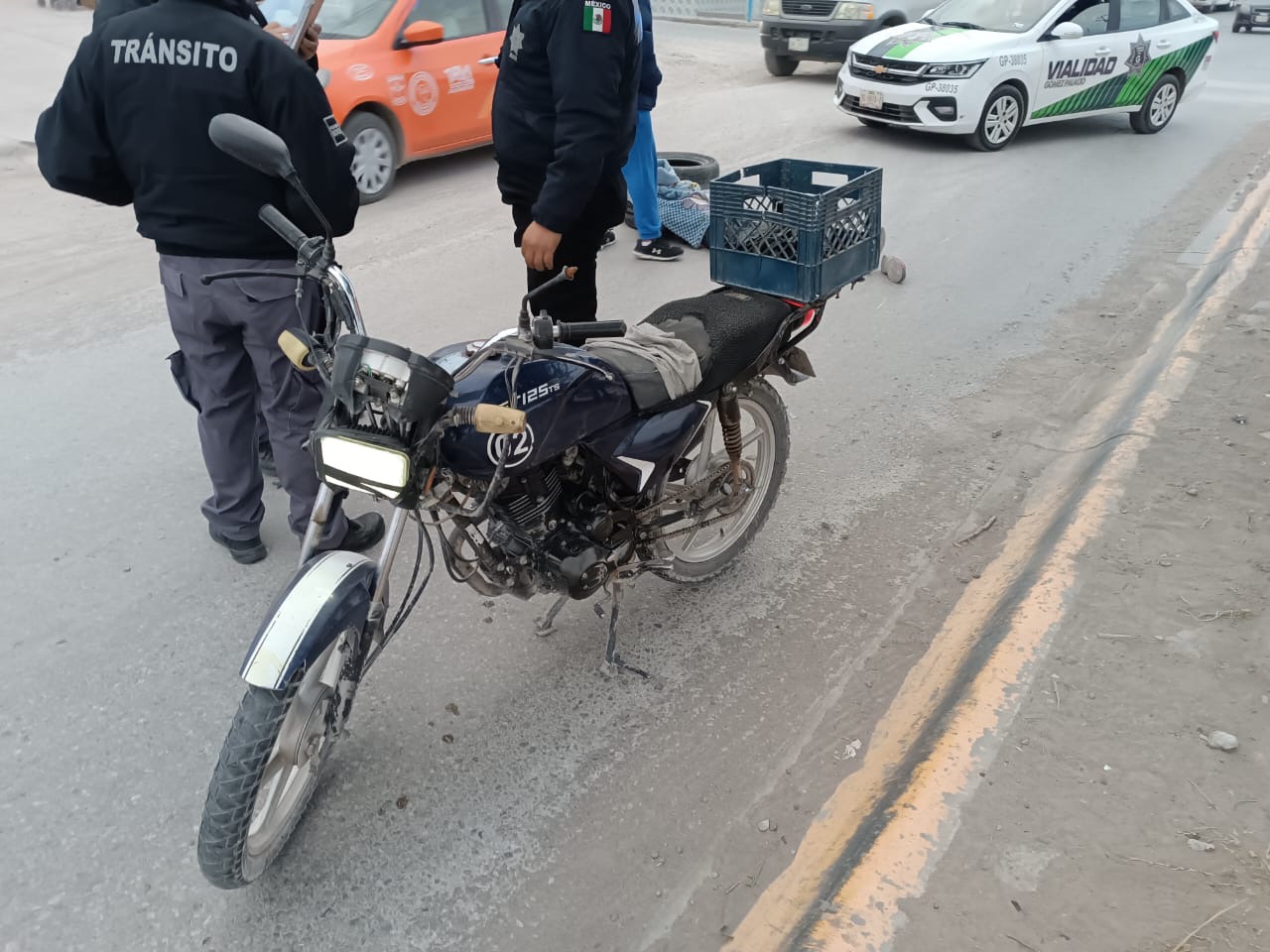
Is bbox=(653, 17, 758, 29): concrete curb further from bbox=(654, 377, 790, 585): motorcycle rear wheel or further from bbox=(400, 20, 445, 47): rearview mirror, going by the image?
bbox=(654, 377, 790, 585): motorcycle rear wheel

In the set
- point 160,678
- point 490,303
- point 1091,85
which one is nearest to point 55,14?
point 490,303

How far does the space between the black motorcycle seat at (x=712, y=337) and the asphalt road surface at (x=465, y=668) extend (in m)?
0.90

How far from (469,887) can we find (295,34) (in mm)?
2836

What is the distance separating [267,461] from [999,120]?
851 centimetres

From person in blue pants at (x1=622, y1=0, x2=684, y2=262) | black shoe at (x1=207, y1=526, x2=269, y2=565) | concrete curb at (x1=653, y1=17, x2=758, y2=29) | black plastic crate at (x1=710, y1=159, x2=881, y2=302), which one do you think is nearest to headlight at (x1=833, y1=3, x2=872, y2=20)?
concrete curb at (x1=653, y1=17, x2=758, y2=29)

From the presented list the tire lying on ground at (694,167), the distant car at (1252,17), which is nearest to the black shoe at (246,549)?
the tire lying on ground at (694,167)

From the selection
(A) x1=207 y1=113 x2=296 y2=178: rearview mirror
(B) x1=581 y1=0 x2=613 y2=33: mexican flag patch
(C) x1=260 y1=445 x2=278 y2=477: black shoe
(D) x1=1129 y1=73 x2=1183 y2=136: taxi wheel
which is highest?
(B) x1=581 y1=0 x2=613 y2=33: mexican flag patch

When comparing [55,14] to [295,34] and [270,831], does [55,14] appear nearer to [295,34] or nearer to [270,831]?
[295,34]

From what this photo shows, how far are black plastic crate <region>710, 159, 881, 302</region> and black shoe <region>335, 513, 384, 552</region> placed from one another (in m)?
1.59

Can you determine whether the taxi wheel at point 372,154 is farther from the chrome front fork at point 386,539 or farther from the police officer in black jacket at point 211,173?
the chrome front fork at point 386,539

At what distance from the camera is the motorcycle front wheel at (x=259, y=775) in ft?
7.16

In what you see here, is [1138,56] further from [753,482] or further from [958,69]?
[753,482]

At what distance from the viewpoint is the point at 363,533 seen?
3.75 metres

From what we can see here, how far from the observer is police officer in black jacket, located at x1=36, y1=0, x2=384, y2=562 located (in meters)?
2.93
